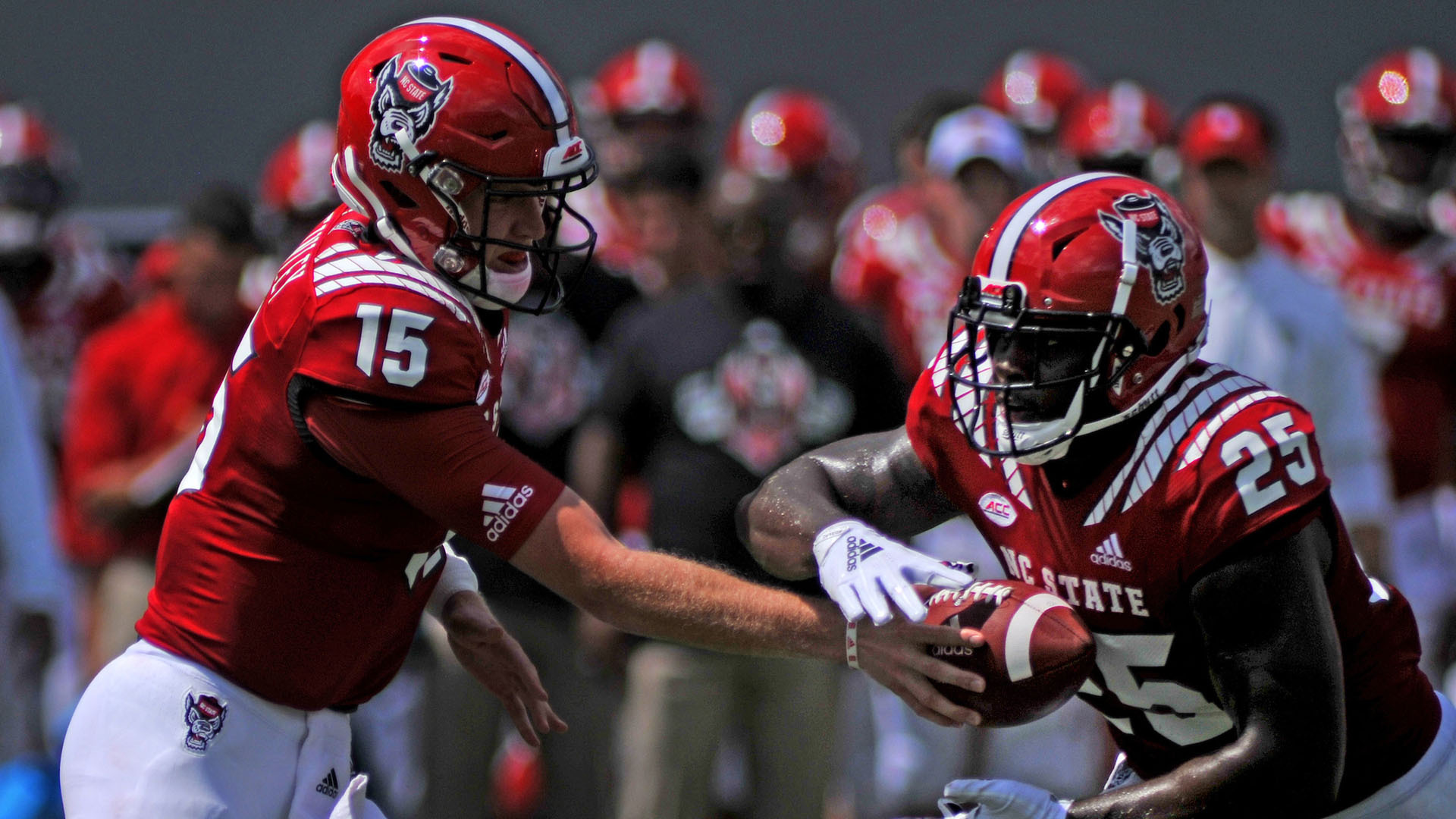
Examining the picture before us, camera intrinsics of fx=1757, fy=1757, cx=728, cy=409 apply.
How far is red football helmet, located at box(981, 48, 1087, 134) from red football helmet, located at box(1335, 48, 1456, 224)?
1188mm

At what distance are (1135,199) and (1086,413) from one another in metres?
0.36

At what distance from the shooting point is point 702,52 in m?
7.83

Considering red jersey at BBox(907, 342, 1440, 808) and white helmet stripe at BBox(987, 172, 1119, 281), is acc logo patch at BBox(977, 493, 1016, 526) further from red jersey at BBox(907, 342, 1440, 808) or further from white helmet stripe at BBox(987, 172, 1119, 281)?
white helmet stripe at BBox(987, 172, 1119, 281)

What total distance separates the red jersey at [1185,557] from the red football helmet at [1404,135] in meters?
3.67

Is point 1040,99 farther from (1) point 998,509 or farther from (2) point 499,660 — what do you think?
(2) point 499,660

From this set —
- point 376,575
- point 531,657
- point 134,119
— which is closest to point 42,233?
point 134,119

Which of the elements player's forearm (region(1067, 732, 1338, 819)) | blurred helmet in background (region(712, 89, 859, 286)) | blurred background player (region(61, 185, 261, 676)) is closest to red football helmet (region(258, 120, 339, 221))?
blurred background player (region(61, 185, 261, 676))

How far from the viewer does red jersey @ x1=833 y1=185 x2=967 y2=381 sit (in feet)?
18.4

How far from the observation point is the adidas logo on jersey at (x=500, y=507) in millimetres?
2500

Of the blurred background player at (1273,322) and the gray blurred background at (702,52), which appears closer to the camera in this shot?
the blurred background player at (1273,322)

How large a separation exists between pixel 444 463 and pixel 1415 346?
174 inches

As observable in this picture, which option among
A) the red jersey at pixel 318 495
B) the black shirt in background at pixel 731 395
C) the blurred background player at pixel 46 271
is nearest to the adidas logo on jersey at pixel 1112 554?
the red jersey at pixel 318 495

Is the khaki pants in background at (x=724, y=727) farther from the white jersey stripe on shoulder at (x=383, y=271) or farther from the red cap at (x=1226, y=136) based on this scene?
the white jersey stripe on shoulder at (x=383, y=271)

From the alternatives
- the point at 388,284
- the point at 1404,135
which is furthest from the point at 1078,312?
the point at 1404,135
